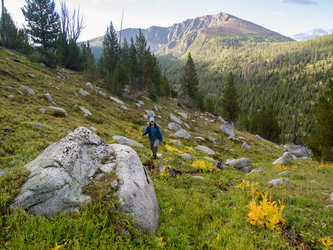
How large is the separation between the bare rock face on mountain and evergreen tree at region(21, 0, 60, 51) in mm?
29948

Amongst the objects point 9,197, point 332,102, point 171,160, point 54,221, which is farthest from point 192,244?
point 332,102

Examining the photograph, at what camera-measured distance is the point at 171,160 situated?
938 centimetres

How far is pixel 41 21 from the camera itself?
86.0 feet

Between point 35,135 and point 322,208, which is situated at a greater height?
point 35,135

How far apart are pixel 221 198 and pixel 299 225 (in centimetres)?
210

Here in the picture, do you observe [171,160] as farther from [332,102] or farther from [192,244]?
[332,102]

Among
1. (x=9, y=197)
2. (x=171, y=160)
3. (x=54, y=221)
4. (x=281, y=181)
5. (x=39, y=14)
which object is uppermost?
(x=39, y=14)

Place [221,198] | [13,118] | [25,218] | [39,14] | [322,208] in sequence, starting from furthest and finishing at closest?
[39,14] < [13,118] < [221,198] < [322,208] < [25,218]

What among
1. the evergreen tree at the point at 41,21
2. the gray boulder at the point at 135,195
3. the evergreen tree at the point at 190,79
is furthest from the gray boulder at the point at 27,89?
the evergreen tree at the point at 190,79

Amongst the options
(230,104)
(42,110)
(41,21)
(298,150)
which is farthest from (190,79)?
(42,110)

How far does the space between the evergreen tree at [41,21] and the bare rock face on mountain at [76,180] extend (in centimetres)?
2995

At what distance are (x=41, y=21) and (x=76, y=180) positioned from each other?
34.5m

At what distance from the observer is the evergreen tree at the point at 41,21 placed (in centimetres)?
2573

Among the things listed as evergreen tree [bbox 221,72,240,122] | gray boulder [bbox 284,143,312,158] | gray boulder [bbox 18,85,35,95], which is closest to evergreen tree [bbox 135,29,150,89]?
evergreen tree [bbox 221,72,240,122]
